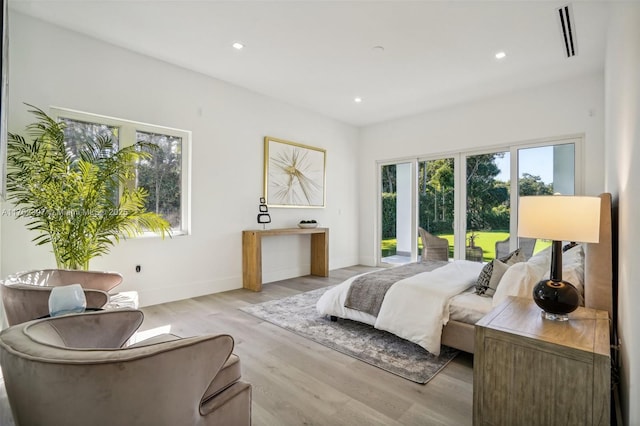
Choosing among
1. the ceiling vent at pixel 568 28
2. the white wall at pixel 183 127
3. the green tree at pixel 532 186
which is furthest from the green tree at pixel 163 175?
the green tree at pixel 532 186

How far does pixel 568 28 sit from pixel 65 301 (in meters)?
4.67

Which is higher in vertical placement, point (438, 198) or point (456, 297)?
point (438, 198)

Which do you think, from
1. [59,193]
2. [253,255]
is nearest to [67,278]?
[59,193]

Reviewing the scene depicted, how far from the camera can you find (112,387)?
3.03 ft

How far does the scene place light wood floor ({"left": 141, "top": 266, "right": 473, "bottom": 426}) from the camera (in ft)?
5.84

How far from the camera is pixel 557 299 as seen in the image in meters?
1.63

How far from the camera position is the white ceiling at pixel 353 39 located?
2.80 metres

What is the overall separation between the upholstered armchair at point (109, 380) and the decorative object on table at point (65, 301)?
44 centimetres

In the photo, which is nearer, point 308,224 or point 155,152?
point 155,152

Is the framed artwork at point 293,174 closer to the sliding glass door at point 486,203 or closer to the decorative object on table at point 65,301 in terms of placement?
the sliding glass door at point 486,203

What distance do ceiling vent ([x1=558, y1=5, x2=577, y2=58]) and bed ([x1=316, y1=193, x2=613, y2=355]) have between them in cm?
187

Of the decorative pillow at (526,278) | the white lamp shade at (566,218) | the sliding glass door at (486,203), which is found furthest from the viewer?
the sliding glass door at (486,203)

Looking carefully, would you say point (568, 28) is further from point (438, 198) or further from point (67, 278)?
point (67, 278)

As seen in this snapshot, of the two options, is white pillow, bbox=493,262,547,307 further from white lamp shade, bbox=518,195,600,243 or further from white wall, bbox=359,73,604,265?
white wall, bbox=359,73,604,265
